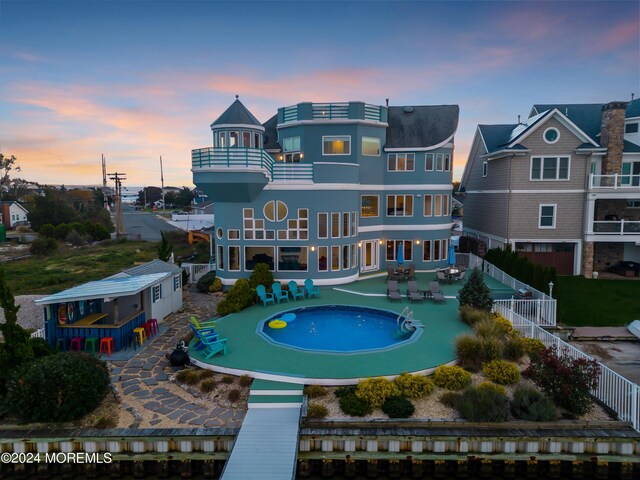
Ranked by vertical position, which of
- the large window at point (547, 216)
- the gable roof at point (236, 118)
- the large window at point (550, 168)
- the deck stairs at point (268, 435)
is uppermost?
the gable roof at point (236, 118)

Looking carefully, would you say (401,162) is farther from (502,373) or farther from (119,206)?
(119,206)

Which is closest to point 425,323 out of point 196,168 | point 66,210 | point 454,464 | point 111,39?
point 454,464

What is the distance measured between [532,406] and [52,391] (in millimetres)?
11512

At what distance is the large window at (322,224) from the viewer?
20891mm

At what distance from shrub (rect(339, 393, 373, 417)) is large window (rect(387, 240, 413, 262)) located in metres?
16.6

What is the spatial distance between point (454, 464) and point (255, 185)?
14976mm

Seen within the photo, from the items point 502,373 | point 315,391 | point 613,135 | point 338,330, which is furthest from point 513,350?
point 613,135

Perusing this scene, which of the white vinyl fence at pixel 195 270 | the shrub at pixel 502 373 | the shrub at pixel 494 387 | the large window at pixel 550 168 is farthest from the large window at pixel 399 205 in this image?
the shrub at pixel 494 387

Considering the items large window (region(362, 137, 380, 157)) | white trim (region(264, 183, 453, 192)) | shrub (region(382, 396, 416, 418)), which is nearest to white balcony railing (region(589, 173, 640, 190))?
white trim (region(264, 183, 453, 192))

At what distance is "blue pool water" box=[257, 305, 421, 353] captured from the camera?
44.3 ft

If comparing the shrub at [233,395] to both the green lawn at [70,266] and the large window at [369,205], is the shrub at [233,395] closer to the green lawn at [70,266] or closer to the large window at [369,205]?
the large window at [369,205]

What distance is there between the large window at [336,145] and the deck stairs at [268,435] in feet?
54.1

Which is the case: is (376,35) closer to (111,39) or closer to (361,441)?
(111,39)

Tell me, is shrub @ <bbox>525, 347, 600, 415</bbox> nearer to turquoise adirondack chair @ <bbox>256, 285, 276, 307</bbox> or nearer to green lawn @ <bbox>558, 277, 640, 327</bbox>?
green lawn @ <bbox>558, 277, 640, 327</bbox>
